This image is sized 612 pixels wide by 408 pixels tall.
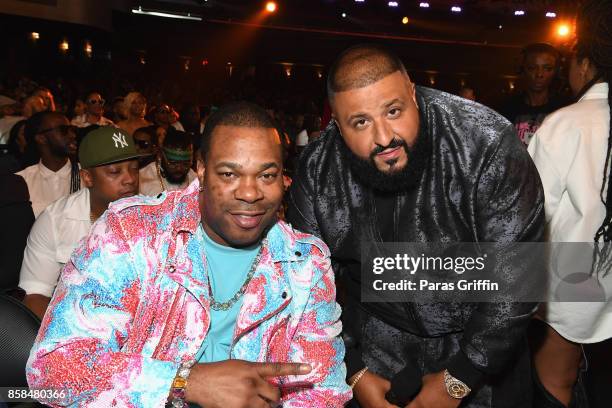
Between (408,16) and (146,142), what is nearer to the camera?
(146,142)

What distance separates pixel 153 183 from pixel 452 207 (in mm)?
2956

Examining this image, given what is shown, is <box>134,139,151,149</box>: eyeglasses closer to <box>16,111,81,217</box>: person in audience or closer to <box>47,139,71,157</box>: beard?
<box>16,111,81,217</box>: person in audience

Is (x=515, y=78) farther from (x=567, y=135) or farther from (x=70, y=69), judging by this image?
(x=567, y=135)

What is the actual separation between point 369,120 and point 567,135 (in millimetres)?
1087

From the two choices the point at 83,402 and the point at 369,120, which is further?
the point at 369,120

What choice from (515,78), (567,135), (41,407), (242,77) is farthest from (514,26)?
(41,407)

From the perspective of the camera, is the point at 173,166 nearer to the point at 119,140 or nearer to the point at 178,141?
the point at 178,141

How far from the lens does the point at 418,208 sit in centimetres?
232

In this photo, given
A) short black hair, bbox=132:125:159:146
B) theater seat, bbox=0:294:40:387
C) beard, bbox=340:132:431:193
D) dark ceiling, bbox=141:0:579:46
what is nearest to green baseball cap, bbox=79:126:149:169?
theater seat, bbox=0:294:40:387

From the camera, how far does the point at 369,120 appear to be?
2.16 m

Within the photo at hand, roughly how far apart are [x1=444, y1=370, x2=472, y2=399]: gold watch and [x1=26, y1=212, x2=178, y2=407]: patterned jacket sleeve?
1.10 metres

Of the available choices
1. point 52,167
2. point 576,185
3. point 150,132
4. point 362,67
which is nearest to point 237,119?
point 362,67

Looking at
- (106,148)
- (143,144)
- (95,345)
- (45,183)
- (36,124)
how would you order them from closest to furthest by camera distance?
1. (95,345)
2. (106,148)
3. (45,183)
4. (36,124)
5. (143,144)

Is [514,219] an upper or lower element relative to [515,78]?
lower
